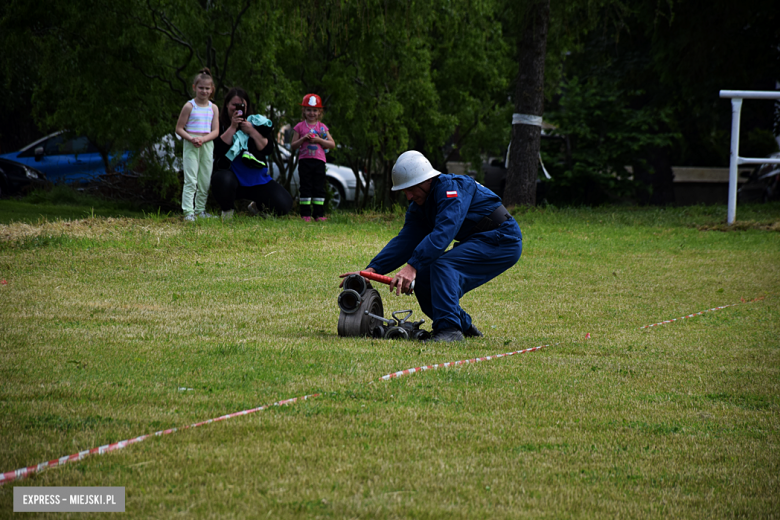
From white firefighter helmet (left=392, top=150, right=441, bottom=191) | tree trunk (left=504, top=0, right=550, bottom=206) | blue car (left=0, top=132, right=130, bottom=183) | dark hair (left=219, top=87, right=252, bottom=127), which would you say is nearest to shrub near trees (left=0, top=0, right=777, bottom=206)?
tree trunk (left=504, top=0, right=550, bottom=206)

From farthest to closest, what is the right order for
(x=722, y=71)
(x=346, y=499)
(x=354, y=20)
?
(x=722, y=71) → (x=354, y=20) → (x=346, y=499)

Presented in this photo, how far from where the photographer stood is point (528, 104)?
52.0 feet

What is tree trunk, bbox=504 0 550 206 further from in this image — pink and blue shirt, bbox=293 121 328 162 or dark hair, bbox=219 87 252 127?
dark hair, bbox=219 87 252 127

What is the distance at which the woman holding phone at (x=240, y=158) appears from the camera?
12148 millimetres

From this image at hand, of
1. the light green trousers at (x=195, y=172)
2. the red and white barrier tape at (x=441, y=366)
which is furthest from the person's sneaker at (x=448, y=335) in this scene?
the light green trousers at (x=195, y=172)

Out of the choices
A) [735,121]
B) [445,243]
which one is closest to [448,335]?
[445,243]

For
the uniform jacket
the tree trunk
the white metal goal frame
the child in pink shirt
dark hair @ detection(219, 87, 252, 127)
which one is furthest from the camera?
the tree trunk

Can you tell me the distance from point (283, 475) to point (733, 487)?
1754 millimetres

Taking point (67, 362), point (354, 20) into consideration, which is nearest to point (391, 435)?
point (67, 362)

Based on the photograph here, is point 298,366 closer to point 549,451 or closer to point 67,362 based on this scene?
point 67,362

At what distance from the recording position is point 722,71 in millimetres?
18047

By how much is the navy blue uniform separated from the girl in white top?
6.55 m

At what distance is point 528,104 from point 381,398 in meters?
12.6

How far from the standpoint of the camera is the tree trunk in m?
15.6
